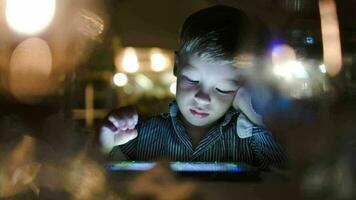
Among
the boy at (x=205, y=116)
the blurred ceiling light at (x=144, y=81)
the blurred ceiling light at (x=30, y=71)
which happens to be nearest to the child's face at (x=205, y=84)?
the boy at (x=205, y=116)

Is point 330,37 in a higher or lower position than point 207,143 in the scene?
higher

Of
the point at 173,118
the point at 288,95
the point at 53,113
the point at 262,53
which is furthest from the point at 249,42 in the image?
the point at 53,113

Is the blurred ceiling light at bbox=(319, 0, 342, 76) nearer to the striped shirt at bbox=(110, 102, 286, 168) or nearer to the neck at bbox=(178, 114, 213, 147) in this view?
the striped shirt at bbox=(110, 102, 286, 168)

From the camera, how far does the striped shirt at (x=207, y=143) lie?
7.41 ft

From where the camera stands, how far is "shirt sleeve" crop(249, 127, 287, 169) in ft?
7.45

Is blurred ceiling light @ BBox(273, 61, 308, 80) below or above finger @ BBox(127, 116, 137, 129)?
above

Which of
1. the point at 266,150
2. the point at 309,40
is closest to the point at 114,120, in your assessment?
the point at 266,150

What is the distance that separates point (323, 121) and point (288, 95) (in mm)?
173

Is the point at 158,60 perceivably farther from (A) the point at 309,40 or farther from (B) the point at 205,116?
(A) the point at 309,40

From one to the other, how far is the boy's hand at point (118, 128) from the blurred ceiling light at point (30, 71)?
24 cm

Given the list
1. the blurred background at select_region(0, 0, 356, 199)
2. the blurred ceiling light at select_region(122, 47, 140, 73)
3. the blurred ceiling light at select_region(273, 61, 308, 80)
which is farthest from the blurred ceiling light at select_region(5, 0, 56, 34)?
the blurred ceiling light at select_region(273, 61, 308, 80)

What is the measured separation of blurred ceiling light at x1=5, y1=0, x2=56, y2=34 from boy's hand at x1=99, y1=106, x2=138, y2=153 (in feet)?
1.33

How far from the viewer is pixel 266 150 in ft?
7.50

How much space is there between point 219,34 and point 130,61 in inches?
12.9
